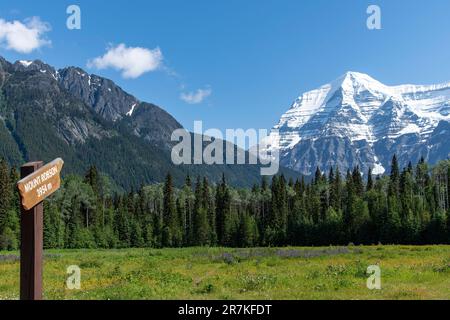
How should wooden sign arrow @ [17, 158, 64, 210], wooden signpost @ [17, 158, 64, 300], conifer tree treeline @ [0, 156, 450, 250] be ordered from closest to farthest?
wooden sign arrow @ [17, 158, 64, 210] → wooden signpost @ [17, 158, 64, 300] → conifer tree treeline @ [0, 156, 450, 250]

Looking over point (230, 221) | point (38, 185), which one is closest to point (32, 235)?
point (38, 185)

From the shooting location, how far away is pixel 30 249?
1093cm

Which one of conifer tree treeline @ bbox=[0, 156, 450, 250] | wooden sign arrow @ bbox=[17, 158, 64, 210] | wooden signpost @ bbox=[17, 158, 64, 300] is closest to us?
wooden sign arrow @ bbox=[17, 158, 64, 210]

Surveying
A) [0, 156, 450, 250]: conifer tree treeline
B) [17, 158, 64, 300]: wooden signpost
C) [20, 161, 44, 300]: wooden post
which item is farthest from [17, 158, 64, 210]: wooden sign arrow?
[0, 156, 450, 250]: conifer tree treeline

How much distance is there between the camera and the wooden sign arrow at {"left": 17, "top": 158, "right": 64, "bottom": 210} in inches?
417

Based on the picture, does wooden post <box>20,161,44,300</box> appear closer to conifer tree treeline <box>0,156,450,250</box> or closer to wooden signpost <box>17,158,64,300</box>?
wooden signpost <box>17,158,64,300</box>

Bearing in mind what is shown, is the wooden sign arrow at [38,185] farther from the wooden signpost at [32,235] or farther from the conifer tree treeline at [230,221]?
the conifer tree treeline at [230,221]

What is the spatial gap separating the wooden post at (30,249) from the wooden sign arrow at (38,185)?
0.73ft

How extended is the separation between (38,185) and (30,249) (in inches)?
54.5

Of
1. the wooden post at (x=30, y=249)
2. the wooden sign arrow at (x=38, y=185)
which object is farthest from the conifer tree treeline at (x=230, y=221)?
the wooden sign arrow at (x=38, y=185)

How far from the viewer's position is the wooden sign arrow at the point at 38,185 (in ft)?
34.8

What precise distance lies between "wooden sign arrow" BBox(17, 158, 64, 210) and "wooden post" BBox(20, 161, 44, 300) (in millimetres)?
223
